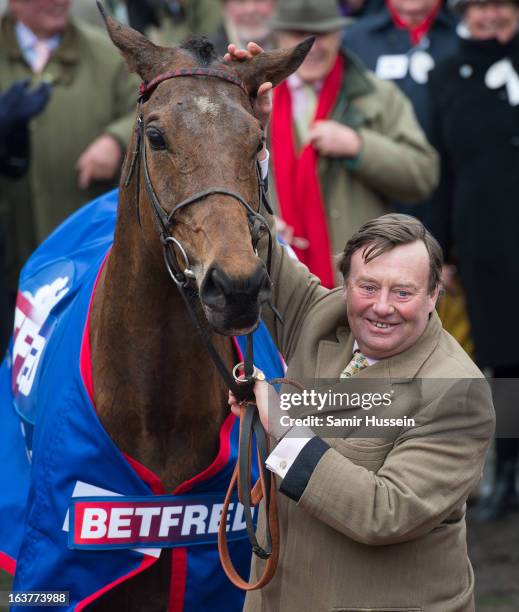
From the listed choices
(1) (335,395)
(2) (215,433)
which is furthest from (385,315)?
(2) (215,433)

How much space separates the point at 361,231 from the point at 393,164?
3.00 meters

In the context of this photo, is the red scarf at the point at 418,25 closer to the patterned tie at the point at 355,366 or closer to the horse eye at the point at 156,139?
the horse eye at the point at 156,139

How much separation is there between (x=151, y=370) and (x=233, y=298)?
70 centimetres

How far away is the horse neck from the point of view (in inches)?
137

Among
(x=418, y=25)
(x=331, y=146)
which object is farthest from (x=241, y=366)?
(x=418, y=25)

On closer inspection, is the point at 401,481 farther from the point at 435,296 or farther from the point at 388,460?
the point at 435,296

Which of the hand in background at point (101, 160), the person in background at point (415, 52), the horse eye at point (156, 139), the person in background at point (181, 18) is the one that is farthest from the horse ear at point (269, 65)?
the person in background at point (181, 18)

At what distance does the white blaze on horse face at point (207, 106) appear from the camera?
10.5 feet

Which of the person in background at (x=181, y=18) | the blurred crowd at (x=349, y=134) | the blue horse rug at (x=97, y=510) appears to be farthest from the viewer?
the person in background at (x=181, y=18)

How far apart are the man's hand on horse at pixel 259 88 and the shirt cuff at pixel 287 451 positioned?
905 mm

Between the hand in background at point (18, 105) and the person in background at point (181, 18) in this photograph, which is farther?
the person in background at point (181, 18)

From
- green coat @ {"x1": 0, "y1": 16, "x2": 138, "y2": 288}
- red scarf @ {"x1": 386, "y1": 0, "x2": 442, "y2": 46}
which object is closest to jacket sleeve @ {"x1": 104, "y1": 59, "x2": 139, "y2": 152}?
green coat @ {"x1": 0, "y1": 16, "x2": 138, "y2": 288}

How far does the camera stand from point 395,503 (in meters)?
2.85

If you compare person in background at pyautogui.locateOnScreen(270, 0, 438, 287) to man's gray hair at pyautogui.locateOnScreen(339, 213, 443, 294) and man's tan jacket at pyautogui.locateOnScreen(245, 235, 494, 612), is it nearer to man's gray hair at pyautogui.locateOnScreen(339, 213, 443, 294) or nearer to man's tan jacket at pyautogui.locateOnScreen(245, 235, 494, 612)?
man's gray hair at pyautogui.locateOnScreen(339, 213, 443, 294)
